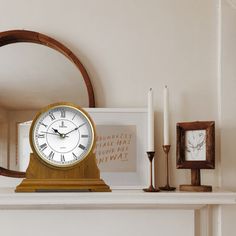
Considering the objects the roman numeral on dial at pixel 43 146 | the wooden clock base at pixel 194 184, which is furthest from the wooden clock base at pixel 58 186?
the wooden clock base at pixel 194 184

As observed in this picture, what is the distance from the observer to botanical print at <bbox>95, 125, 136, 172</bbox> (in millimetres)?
1652

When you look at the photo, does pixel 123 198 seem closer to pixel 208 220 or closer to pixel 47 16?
pixel 208 220

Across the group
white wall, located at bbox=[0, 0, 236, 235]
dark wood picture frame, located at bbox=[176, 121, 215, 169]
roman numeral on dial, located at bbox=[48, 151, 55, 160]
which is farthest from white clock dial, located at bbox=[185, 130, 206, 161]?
roman numeral on dial, located at bbox=[48, 151, 55, 160]

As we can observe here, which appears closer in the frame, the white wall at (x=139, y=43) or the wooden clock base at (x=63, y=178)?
the wooden clock base at (x=63, y=178)

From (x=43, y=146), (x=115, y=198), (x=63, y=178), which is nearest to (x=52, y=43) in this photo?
(x=43, y=146)

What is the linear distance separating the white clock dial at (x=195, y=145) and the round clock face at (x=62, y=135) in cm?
31

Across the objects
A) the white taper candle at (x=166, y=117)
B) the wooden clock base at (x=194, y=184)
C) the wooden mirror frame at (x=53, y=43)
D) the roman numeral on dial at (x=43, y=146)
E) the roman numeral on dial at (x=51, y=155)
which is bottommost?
the wooden clock base at (x=194, y=184)

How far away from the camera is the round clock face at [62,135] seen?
1521 millimetres

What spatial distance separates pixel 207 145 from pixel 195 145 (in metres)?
0.04

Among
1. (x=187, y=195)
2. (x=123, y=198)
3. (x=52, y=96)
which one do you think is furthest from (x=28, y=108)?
(x=187, y=195)

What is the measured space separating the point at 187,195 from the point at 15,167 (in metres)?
0.59

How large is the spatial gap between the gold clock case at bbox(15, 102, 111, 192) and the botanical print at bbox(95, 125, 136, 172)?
0.43 ft

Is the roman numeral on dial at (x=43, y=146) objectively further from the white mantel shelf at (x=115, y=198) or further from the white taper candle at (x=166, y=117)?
the white taper candle at (x=166, y=117)

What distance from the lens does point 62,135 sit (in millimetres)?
1545
